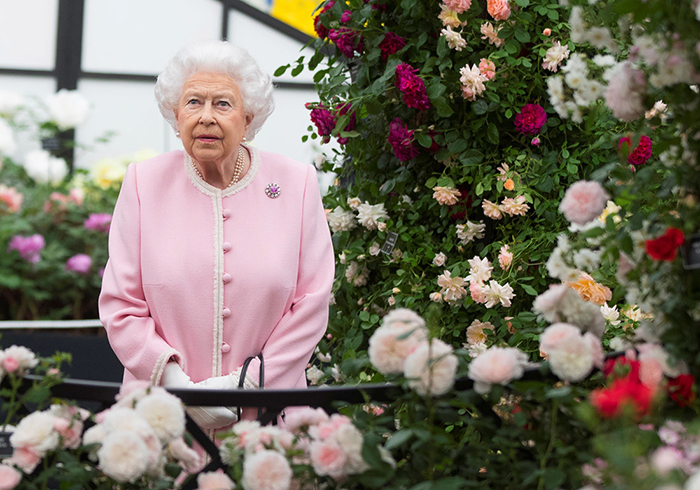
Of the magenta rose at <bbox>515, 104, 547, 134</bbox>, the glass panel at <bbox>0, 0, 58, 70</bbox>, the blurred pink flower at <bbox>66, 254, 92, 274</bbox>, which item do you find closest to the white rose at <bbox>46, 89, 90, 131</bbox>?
the glass panel at <bbox>0, 0, 58, 70</bbox>

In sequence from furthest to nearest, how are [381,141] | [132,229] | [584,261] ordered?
[381,141] < [132,229] < [584,261]

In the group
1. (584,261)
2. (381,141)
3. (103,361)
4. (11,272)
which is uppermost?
(381,141)

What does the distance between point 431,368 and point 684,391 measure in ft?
1.11

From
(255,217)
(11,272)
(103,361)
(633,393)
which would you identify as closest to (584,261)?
(633,393)

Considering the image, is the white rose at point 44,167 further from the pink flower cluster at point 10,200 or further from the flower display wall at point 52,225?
the pink flower cluster at point 10,200

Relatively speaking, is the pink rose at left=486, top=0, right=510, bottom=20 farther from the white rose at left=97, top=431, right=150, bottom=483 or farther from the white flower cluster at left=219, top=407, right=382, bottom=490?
the white rose at left=97, top=431, right=150, bottom=483

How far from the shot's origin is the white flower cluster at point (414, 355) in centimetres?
105

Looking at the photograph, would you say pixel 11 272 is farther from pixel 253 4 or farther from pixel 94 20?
pixel 253 4

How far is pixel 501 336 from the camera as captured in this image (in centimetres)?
207

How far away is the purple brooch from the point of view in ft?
5.82

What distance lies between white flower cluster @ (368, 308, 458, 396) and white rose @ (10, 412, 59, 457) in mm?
490

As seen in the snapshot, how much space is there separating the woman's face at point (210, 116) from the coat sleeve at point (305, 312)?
9.2 inches

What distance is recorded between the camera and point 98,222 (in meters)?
4.25

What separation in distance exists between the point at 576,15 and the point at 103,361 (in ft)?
10.9
